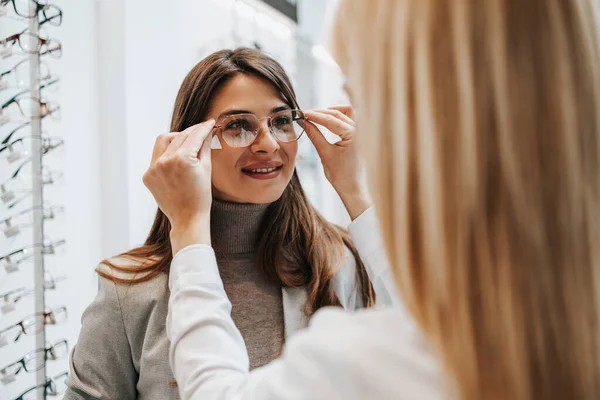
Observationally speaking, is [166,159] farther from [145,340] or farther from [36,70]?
[36,70]

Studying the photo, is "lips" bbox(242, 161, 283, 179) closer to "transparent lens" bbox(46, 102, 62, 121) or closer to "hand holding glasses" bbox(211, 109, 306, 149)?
"hand holding glasses" bbox(211, 109, 306, 149)

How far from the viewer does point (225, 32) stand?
2834 mm

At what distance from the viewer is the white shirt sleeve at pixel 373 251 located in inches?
37.7

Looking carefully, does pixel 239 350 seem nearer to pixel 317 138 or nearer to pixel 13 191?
pixel 317 138

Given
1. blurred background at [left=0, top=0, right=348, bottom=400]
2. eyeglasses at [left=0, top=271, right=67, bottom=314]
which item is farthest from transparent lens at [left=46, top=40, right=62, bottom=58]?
eyeglasses at [left=0, top=271, right=67, bottom=314]

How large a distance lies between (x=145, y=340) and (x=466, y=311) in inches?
30.2

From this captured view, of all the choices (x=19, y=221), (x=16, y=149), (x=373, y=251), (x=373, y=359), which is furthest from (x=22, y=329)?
(x=373, y=359)

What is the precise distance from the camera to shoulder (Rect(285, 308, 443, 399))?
442 mm

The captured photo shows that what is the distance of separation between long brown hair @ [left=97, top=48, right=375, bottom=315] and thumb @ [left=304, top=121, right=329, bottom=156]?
13 cm

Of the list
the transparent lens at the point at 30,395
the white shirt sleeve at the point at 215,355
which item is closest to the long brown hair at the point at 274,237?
the white shirt sleeve at the point at 215,355

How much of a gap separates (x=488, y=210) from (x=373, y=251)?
546 mm

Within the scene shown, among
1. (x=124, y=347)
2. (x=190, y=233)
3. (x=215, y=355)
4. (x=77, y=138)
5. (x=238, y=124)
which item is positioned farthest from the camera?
(x=77, y=138)

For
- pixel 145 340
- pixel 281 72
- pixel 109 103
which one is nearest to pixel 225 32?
pixel 109 103

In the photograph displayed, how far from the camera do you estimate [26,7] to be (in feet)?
5.22
